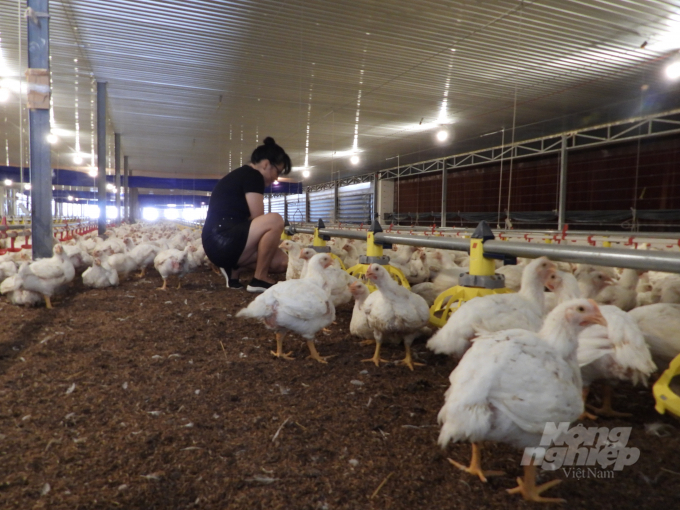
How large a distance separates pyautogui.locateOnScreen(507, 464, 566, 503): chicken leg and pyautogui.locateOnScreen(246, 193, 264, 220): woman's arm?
375 cm

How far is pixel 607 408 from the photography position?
87.3 inches

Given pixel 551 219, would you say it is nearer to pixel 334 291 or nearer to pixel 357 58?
pixel 357 58

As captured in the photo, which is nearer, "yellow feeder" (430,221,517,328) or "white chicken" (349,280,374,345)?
"yellow feeder" (430,221,517,328)

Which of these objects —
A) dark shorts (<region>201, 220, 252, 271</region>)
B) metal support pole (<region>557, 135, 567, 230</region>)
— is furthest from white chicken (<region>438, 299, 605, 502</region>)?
metal support pole (<region>557, 135, 567, 230</region>)

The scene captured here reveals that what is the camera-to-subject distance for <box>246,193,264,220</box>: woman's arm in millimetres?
4648

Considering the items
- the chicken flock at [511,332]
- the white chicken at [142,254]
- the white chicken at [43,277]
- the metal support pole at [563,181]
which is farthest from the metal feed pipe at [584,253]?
the metal support pole at [563,181]

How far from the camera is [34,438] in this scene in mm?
1721

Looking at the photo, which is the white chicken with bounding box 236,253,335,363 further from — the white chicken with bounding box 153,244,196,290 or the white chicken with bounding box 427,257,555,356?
the white chicken with bounding box 153,244,196,290

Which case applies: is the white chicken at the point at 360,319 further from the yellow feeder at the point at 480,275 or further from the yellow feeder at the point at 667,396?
the yellow feeder at the point at 667,396

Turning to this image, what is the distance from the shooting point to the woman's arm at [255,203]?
4648mm

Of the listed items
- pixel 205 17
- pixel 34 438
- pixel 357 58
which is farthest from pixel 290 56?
pixel 34 438

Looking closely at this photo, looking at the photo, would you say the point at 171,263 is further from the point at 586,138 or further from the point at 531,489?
the point at 586,138

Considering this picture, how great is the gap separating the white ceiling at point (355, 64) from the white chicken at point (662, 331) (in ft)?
16.4

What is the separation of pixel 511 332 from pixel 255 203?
3469mm
